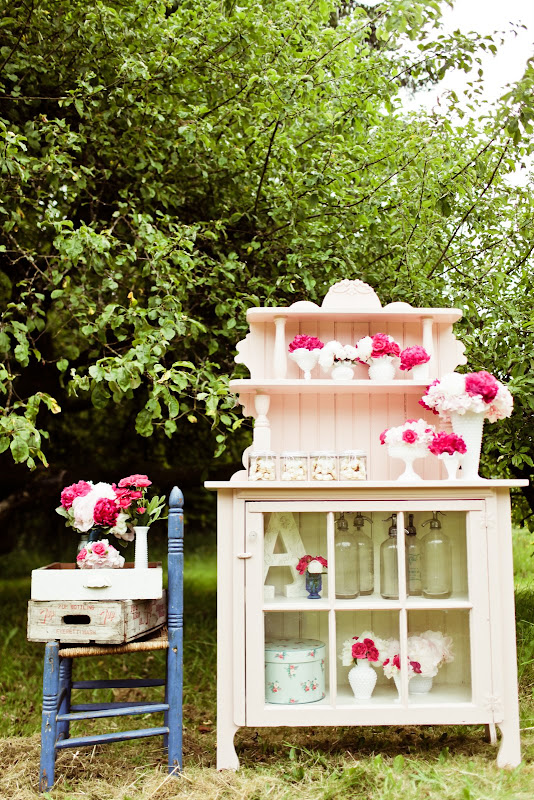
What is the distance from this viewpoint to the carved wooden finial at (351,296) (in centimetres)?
333

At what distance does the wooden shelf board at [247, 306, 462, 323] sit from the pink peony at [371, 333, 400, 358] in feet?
0.41

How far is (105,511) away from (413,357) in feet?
4.83

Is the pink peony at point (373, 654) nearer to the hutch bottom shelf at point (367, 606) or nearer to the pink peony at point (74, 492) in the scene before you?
the hutch bottom shelf at point (367, 606)

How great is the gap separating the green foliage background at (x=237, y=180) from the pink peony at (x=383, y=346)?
70 cm

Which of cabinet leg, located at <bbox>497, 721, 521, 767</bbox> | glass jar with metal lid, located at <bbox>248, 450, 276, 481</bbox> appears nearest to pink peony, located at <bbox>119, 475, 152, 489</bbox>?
glass jar with metal lid, located at <bbox>248, 450, 276, 481</bbox>

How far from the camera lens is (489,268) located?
404 cm

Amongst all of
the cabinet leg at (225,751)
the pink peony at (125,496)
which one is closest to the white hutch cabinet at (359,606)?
the cabinet leg at (225,751)

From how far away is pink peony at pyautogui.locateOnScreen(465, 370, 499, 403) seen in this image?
295 centimetres

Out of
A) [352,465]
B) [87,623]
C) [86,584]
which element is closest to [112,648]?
[87,623]

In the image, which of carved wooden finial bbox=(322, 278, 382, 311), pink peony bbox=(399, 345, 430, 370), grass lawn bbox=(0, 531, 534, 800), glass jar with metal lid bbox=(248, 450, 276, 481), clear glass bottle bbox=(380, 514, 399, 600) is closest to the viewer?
grass lawn bbox=(0, 531, 534, 800)

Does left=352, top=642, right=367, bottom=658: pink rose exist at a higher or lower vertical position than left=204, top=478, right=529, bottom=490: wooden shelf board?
lower

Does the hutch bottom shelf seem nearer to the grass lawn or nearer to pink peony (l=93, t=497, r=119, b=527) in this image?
the grass lawn

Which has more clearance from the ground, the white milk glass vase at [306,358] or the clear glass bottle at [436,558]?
the white milk glass vase at [306,358]

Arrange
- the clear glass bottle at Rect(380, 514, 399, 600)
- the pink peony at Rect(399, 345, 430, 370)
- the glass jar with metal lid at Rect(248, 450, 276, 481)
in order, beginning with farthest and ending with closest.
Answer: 1. the pink peony at Rect(399, 345, 430, 370)
2. the glass jar with metal lid at Rect(248, 450, 276, 481)
3. the clear glass bottle at Rect(380, 514, 399, 600)
